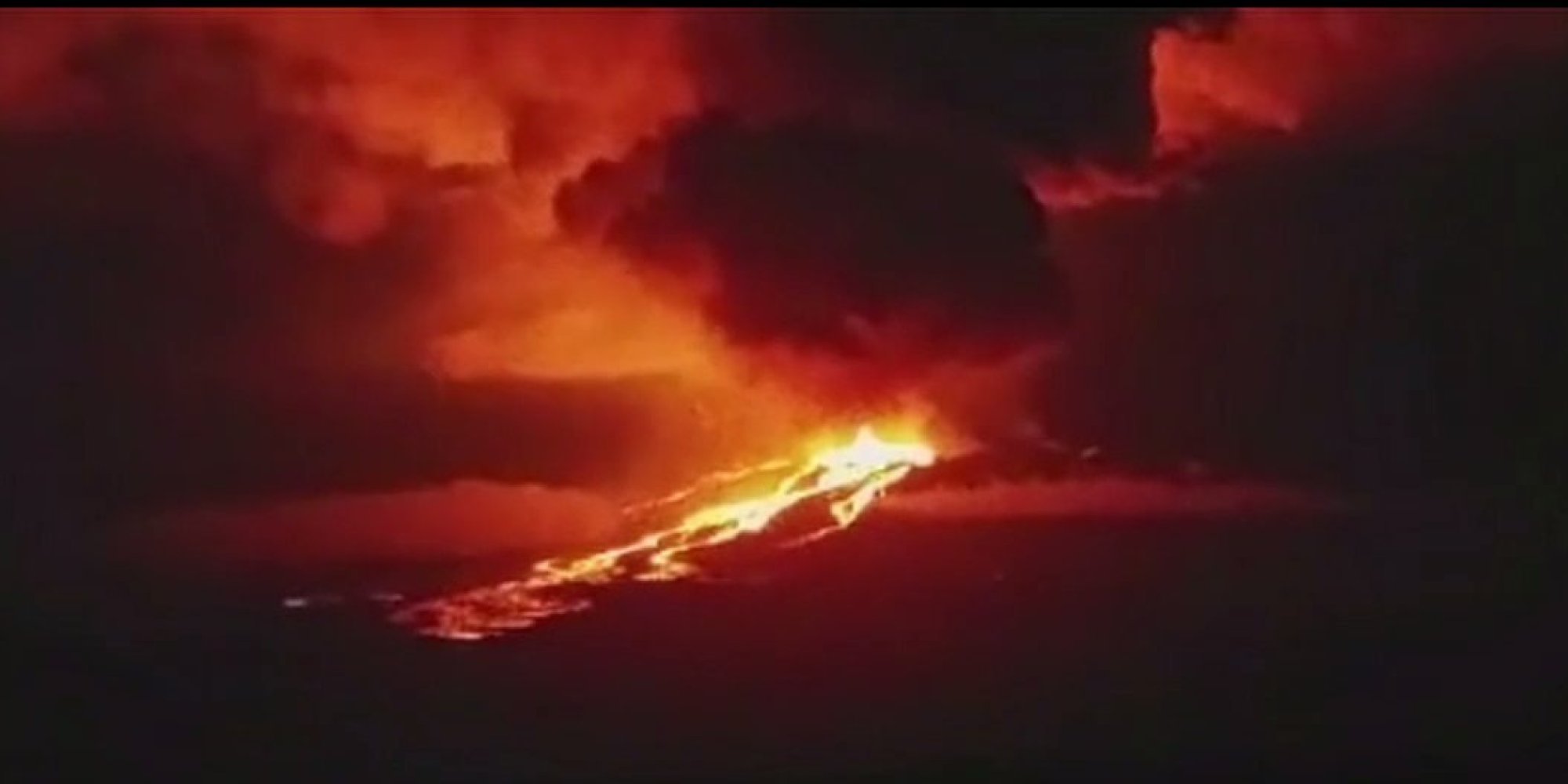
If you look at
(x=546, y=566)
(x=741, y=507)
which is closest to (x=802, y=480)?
(x=741, y=507)

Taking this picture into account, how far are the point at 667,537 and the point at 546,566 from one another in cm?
89

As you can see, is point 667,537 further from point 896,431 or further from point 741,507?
point 896,431

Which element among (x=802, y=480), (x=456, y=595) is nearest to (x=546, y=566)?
(x=456, y=595)

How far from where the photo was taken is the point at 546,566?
14953 mm

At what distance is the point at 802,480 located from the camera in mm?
15008

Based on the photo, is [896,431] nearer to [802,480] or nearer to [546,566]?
[802,480]

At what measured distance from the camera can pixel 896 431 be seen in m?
15.3

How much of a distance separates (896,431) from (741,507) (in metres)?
1.23

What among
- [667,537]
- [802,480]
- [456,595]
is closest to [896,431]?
[802,480]

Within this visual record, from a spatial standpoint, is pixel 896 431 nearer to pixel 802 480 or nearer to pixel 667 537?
pixel 802 480

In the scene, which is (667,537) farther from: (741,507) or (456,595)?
(456,595)

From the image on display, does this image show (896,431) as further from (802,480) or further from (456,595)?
(456,595)

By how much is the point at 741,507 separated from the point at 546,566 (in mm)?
1390

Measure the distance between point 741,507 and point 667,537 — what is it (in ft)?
1.87
